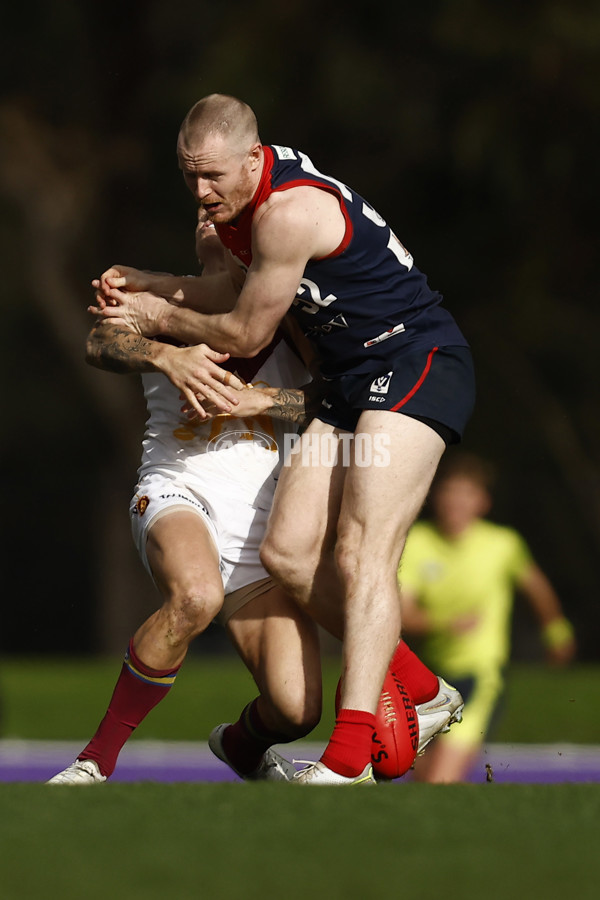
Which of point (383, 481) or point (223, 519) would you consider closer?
point (383, 481)

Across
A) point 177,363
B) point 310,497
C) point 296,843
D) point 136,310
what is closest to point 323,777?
point 310,497

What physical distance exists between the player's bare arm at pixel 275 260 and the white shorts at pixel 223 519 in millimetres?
697

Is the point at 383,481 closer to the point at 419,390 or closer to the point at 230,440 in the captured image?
the point at 419,390

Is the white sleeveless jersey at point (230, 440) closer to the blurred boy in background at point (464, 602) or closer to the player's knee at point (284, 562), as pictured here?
the player's knee at point (284, 562)

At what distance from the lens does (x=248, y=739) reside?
6.54m

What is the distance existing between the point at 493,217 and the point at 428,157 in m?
1.02

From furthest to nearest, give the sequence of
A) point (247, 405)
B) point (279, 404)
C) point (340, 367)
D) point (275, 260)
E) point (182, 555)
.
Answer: point (279, 404)
point (247, 405)
point (340, 367)
point (182, 555)
point (275, 260)

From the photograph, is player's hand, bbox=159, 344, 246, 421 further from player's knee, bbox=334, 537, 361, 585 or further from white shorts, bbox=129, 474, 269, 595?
player's knee, bbox=334, 537, 361, 585

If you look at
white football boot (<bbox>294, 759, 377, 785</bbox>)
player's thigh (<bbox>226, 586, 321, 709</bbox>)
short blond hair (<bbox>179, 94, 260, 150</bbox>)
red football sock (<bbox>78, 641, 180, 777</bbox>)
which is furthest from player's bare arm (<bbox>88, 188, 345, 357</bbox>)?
white football boot (<bbox>294, 759, 377, 785</bbox>)

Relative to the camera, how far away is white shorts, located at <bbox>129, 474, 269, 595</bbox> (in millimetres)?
6184

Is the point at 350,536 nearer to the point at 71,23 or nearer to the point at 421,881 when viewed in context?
the point at 421,881

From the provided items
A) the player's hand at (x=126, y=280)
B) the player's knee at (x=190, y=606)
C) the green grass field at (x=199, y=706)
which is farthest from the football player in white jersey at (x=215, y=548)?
the green grass field at (x=199, y=706)

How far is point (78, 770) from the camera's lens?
579 cm

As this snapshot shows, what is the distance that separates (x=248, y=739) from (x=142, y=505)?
1162mm
